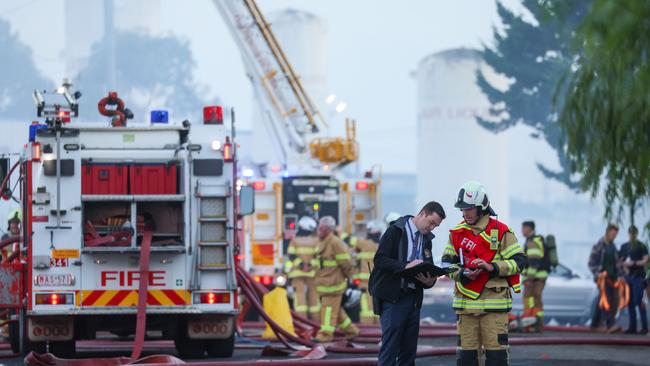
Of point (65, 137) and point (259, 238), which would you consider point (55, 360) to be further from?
point (259, 238)

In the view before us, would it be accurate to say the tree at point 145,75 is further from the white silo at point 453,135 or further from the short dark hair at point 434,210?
the short dark hair at point 434,210

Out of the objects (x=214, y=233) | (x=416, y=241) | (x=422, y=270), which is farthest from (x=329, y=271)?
(x=422, y=270)

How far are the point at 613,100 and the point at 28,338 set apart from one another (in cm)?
760

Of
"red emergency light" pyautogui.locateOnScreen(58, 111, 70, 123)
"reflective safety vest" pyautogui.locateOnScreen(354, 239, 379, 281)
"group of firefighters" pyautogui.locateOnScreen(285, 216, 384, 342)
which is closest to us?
"red emergency light" pyautogui.locateOnScreen(58, 111, 70, 123)

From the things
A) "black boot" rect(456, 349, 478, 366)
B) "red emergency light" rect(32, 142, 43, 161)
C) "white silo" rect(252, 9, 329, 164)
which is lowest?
"black boot" rect(456, 349, 478, 366)

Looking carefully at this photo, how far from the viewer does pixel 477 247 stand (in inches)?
422

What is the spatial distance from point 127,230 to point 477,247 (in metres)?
5.08

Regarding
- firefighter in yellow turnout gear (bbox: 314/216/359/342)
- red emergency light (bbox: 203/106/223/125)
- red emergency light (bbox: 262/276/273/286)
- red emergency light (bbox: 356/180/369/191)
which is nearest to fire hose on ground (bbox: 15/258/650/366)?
firefighter in yellow turnout gear (bbox: 314/216/359/342)

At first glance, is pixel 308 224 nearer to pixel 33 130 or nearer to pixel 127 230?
pixel 127 230

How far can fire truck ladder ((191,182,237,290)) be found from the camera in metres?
14.9

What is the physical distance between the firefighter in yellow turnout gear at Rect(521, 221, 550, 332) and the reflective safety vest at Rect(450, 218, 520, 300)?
33.4ft

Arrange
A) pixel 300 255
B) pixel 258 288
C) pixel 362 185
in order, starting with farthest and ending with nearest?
pixel 362 185 < pixel 300 255 < pixel 258 288

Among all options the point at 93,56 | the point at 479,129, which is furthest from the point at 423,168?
the point at 93,56

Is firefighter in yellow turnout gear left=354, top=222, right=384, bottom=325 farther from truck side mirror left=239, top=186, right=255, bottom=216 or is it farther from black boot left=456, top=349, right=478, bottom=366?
black boot left=456, top=349, right=478, bottom=366
